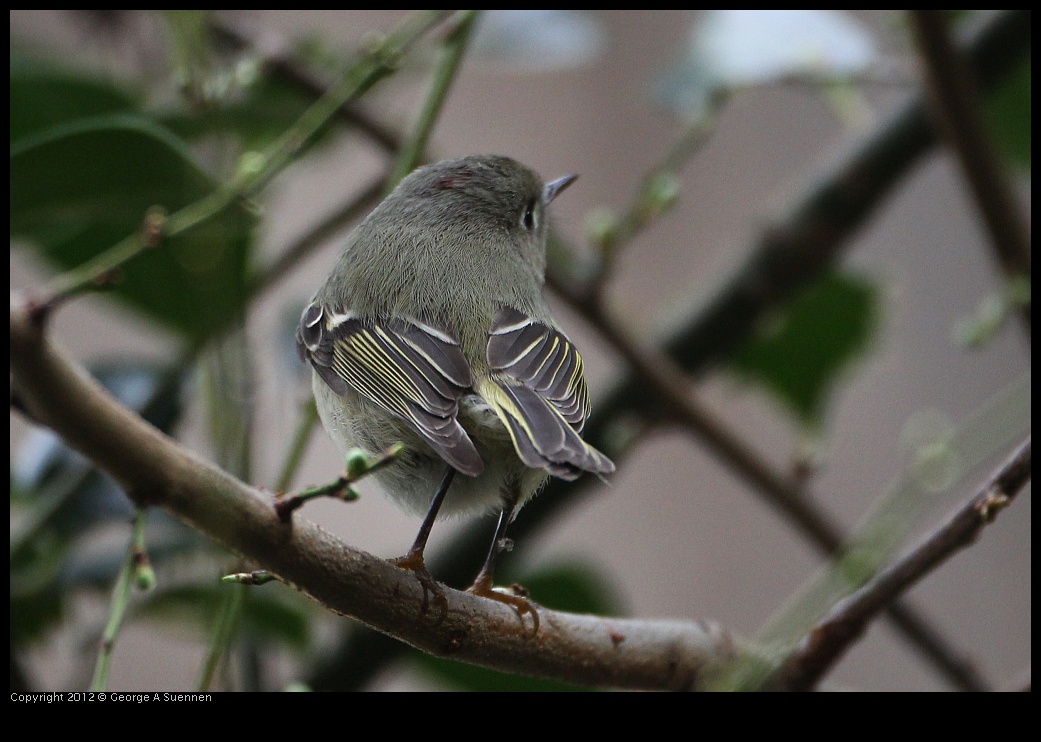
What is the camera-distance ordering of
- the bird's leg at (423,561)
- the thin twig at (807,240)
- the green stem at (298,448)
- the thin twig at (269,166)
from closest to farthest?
the thin twig at (269,166)
the bird's leg at (423,561)
the green stem at (298,448)
the thin twig at (807,240)

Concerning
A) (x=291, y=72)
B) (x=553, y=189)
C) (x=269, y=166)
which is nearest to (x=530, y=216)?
(x=553, y=189)

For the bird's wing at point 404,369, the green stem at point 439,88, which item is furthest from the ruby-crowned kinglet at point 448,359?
the green stem at point 439,88

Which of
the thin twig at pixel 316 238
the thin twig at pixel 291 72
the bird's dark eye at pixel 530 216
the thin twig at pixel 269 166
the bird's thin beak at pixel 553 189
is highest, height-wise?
the thin twig at pixel 269 166

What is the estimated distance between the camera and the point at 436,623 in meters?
0.87

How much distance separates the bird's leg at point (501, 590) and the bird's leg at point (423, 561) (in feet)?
0.25

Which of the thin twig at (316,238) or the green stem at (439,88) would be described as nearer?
the green stem at (439,88)

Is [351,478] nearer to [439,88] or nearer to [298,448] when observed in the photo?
[298,448]

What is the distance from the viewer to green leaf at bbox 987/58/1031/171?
1.99m

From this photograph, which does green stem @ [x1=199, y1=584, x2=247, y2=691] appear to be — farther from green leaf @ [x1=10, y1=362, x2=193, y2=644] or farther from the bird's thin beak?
the bird's thin beak

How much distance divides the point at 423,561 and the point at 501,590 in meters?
0.18

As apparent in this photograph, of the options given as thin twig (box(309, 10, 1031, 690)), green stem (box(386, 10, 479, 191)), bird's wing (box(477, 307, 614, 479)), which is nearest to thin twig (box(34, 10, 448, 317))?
green stem (box(386, 10, 479, 191))

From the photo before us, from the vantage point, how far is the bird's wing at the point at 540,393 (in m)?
0.88

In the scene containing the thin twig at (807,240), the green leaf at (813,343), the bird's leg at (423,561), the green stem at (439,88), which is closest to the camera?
the bird's leg at (423,561)

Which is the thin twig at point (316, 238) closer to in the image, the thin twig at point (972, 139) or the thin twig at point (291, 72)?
the thin twig at point (291, 72)
